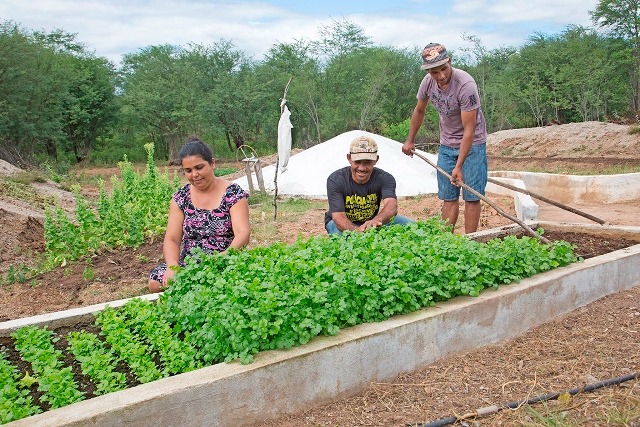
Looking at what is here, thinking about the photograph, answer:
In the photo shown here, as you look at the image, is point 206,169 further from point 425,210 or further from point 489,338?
point 425,210

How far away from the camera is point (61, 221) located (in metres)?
6.62

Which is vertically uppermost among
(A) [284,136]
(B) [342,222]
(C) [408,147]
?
(A) [284,136]

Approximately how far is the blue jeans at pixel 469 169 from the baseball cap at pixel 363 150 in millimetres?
1197

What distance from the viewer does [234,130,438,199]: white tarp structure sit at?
13234mm

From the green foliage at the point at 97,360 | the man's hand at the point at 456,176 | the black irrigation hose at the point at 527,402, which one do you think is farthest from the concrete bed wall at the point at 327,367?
the man's hand at the point at 456,176

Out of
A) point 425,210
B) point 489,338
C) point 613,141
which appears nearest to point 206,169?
point 489,338

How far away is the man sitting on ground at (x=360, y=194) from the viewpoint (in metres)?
4.86

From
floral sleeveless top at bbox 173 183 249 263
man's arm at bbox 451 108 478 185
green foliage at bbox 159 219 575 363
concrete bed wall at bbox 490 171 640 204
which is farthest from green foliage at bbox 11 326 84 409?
concrete bed wall at bbox 490 171 640 204

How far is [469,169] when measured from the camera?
559 cm

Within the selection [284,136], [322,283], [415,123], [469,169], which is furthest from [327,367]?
[284,136]

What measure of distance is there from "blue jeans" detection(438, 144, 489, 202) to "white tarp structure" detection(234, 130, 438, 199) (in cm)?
696

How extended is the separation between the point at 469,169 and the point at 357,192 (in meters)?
1.23

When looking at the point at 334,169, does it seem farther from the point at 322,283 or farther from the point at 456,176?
the point at 322,283

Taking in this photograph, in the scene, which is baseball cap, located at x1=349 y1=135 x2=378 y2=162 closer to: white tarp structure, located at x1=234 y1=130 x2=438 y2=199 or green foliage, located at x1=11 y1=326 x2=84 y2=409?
green foliage, located at x1=11 y1=326 x2=84 y2=409
